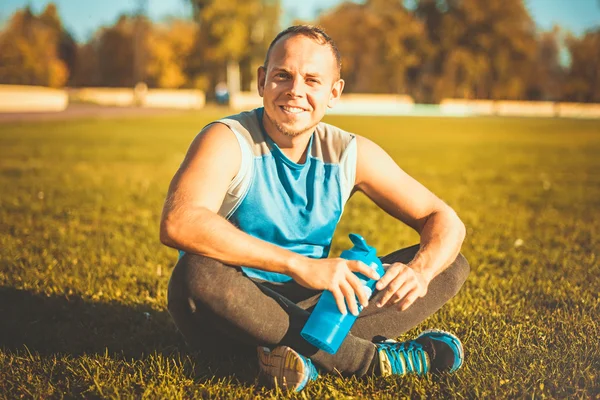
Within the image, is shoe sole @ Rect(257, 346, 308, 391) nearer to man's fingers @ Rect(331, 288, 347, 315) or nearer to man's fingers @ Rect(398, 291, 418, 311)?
man's fingers @ Rect(331, 288, 347, 315)

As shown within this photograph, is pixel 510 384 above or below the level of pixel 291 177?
below

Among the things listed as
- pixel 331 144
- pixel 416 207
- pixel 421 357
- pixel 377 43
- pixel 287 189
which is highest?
pixel 377 43

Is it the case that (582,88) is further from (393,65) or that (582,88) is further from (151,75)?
(151,75)

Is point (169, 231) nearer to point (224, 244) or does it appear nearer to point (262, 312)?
point (224, 244)

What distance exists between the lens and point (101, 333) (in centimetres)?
340

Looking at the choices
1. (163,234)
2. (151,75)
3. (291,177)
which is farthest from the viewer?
(151,75)

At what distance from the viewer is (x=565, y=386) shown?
8.86 ft

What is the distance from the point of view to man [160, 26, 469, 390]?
8.25 feet

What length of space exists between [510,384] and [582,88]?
80028 millimetres

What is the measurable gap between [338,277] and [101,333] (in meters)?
1.61

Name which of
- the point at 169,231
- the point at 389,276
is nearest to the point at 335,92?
the point at 389,276

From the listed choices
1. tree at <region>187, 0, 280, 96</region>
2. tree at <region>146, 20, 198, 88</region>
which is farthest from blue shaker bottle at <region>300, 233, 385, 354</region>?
tree at <region>146, 20, 198, 88</region>

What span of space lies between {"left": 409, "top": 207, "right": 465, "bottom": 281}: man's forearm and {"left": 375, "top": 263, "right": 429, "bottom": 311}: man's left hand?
0.18m

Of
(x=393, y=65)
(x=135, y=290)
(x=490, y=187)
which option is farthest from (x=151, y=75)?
(x=135, y=290)
